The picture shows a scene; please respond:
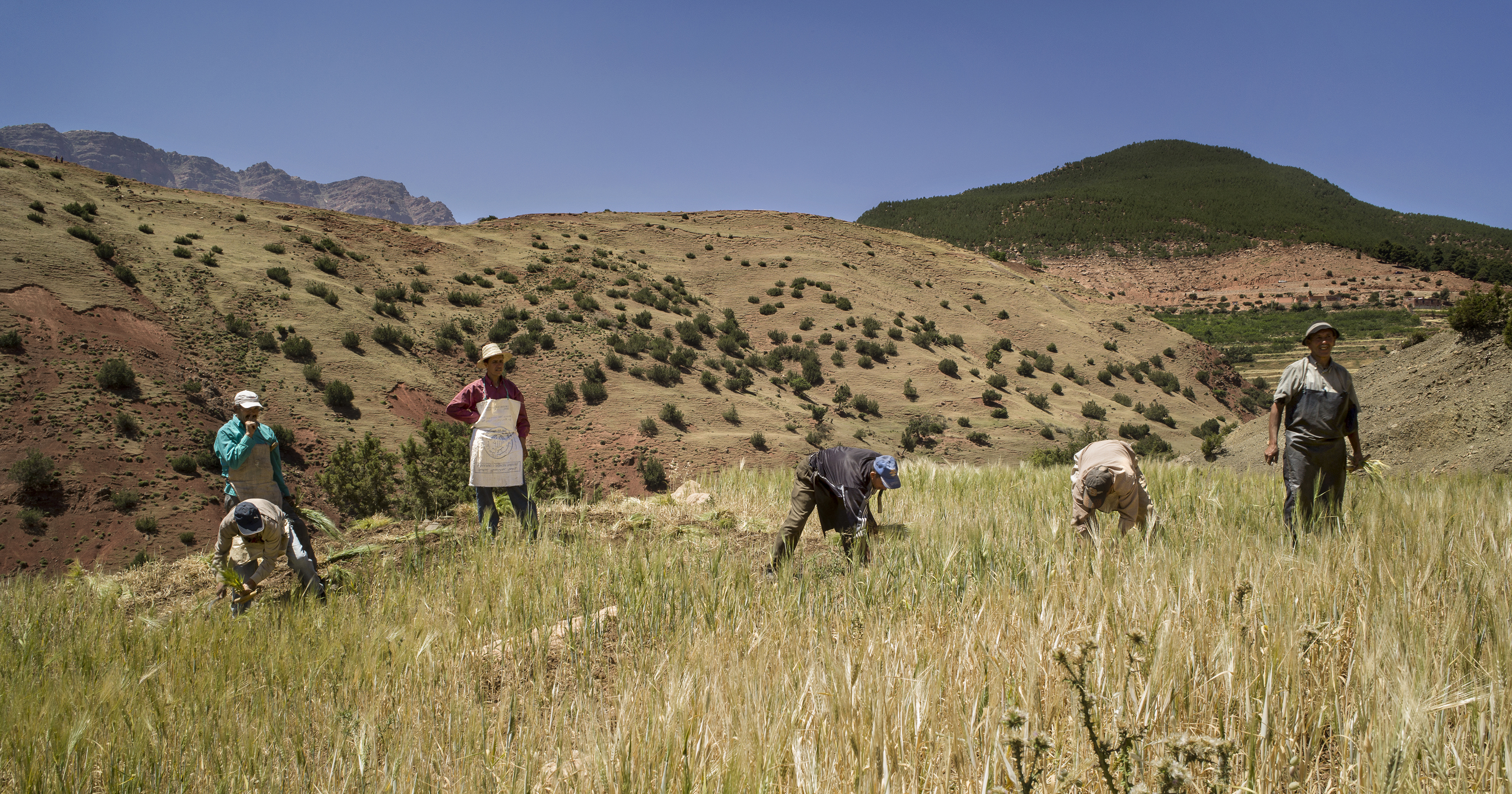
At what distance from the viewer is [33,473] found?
12.0 meters

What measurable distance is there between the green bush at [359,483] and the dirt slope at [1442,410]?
15892 millimetres

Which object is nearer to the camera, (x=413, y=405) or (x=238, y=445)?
(x=238, y=445)

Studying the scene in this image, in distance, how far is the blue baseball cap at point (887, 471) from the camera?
4.62 metres

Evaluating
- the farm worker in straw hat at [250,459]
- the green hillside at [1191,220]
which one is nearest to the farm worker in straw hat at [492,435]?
the farm worker in straw hat at [250,459]

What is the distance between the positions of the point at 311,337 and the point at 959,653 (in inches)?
889

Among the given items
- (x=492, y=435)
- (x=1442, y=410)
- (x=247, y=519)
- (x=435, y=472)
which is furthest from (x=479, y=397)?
(x=1442, y=410)

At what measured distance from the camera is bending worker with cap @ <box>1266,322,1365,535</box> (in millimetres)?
4980

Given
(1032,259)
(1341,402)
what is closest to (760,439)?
(1341,402)

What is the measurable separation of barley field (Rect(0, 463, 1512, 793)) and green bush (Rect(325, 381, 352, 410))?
1460 cm

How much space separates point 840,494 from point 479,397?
3399 mm

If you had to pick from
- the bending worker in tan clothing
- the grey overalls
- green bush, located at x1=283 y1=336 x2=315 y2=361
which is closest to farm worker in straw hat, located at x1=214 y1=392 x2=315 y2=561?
the bending worker in tan clothing

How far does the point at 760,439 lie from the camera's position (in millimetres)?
19516

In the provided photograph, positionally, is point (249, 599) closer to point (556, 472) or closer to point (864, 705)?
point (864, 705)

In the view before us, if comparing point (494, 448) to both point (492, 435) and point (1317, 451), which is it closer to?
point (492, 435)
